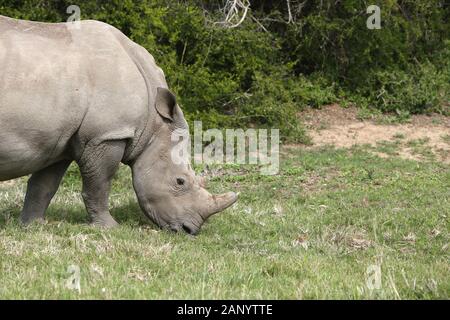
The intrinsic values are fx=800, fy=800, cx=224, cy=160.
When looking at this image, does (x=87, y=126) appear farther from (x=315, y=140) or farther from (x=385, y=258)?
(x=315, y=140)

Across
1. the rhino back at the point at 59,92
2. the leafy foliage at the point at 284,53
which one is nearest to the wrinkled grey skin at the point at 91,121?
the rhino back at the point at 59,92

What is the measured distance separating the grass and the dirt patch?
2.04 metres

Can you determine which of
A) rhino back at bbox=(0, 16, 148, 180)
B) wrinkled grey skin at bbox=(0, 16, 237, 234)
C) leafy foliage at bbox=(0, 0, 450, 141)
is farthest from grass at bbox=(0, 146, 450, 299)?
leafy foliage at bbox=(0, 0, 450, 141)

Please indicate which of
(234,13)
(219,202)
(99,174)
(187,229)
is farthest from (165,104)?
(234,13)

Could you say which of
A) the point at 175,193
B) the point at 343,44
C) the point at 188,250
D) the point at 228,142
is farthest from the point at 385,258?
the point at 343,44

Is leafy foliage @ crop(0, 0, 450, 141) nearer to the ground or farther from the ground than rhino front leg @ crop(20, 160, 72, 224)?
nearer to the ground

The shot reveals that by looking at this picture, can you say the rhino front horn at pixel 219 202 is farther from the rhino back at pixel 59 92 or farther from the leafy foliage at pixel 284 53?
the leafy foliage at pixel 284 53

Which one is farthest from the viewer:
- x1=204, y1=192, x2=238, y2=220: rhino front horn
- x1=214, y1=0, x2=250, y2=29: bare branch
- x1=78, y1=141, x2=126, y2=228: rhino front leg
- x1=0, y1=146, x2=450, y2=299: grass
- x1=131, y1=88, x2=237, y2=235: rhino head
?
x1=214, y1=0, x2=250, y2=29: bare branch

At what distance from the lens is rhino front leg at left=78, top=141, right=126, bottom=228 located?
7.79 metres

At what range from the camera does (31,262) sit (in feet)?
20.8

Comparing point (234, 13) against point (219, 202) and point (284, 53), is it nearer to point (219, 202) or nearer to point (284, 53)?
point (284, 53)

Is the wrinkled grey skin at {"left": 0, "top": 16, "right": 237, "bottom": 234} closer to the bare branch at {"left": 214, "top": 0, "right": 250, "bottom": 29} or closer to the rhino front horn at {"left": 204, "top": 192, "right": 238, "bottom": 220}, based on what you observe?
the rhino front horn at {"left": 204, "top": 192, "right": 238, "bottom": 220}

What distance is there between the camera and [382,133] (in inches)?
602
